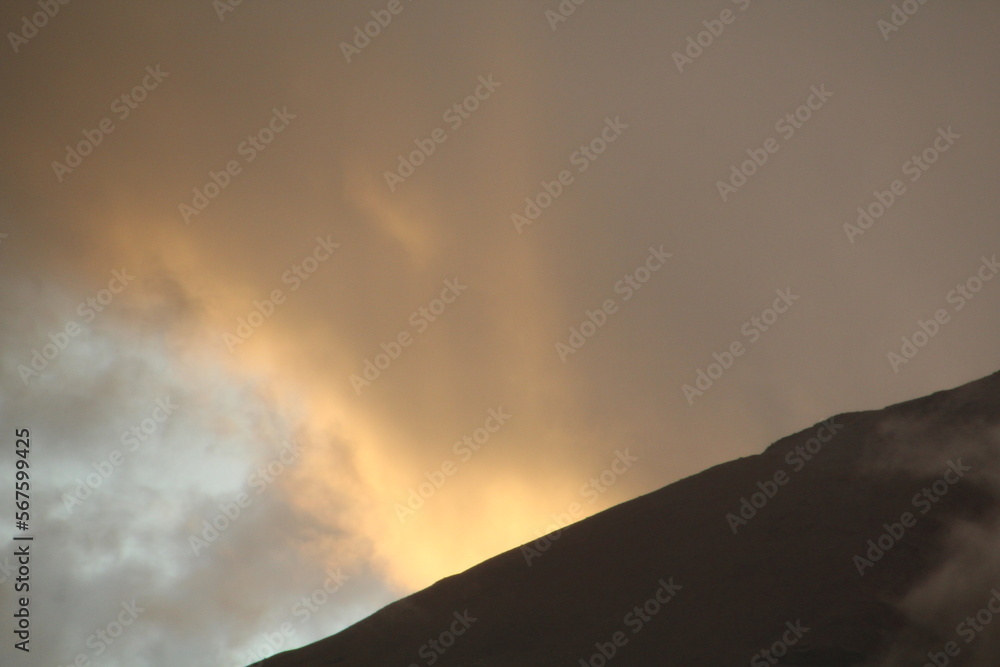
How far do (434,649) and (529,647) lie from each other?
3.33m

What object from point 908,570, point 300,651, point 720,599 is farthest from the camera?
point 300,651

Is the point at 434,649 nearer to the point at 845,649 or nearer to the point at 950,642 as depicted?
the point at 845,649

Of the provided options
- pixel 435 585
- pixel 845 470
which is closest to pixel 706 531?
pixel 845 470

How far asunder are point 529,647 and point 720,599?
4927 millimetres

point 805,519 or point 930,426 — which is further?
point 930,426

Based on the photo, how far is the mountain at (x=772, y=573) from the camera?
14.6 meters

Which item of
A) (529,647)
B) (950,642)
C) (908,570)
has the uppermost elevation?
(529,647)

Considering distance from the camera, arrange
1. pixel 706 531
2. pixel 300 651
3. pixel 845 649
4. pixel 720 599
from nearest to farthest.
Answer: pixel 845 649, pixel 720 599, pixel 706 531, pixel 300 651

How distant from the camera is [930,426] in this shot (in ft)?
71.3

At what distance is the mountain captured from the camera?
14633mm

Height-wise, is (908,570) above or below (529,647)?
below

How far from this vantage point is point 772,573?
17406 millimetres

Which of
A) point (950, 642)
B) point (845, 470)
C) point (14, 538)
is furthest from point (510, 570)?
point (14, 538)

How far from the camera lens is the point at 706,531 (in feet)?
69.7
